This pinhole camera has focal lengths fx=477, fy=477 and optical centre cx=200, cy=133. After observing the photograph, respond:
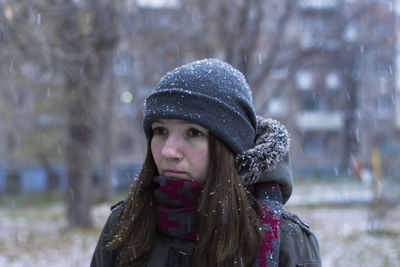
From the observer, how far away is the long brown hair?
67.9 inches

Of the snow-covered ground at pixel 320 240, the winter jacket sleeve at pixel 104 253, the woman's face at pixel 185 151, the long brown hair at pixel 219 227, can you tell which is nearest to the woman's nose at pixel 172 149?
the woman's face at pixel 185 151

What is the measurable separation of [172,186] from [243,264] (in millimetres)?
388

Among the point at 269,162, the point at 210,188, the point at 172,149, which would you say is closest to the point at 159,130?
the point at 172,149

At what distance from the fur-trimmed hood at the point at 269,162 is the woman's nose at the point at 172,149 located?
0.24 m

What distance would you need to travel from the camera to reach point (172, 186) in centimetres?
181

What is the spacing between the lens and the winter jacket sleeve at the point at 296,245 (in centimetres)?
177

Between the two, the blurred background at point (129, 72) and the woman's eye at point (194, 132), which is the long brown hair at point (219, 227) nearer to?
the woman's eye at point (194, 132)

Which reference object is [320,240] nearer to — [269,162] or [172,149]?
[269,162]

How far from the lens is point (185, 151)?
1833 millimetres

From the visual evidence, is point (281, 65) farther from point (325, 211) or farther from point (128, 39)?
point (325, 211)

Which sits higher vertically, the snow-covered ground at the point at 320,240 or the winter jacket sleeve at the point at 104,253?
the winter jacket sleeve at the point at 104,253

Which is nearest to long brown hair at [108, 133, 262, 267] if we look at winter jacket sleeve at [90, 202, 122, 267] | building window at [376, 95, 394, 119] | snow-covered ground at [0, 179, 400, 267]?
→ winter jacket sleeve at [90, 202, 122, 267]

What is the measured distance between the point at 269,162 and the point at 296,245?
1.08ft

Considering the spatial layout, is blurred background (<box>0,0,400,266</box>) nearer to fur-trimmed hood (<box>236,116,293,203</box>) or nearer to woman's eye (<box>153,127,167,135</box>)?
woman's eye (<box>153,127,167,135</box>)
